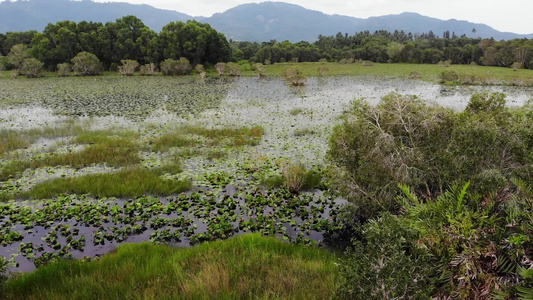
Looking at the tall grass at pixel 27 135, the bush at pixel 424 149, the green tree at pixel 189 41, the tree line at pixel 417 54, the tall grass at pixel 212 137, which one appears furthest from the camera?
the tree line at pixel 417 54

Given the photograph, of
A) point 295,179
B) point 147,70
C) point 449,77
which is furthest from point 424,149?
point 147,70

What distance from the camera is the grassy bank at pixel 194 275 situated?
5680 millimetres

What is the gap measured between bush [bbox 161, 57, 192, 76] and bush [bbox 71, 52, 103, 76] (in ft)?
44.9

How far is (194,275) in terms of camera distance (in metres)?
6.38

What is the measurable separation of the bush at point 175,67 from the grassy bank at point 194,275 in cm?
6219

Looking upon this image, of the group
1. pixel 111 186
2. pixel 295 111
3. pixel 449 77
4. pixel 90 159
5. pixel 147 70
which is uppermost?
pixel 147 70

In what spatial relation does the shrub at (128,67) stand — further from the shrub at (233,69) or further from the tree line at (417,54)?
the tree line at (417,54)

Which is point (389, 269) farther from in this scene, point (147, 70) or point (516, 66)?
point (516, 66)

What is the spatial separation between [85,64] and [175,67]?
710 inches

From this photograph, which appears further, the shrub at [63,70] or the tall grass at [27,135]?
the shrub at [63,70]

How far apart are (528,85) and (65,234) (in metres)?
59.2

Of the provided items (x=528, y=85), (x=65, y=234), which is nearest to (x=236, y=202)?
(x=65, y=234)

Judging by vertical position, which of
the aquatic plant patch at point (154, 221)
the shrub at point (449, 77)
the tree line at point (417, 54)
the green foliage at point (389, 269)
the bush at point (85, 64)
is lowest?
the aquatic plant patch at point (154, 221)

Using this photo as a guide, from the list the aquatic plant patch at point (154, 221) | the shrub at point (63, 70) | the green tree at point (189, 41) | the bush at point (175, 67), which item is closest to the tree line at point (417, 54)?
the green tree at point (189, 41)
